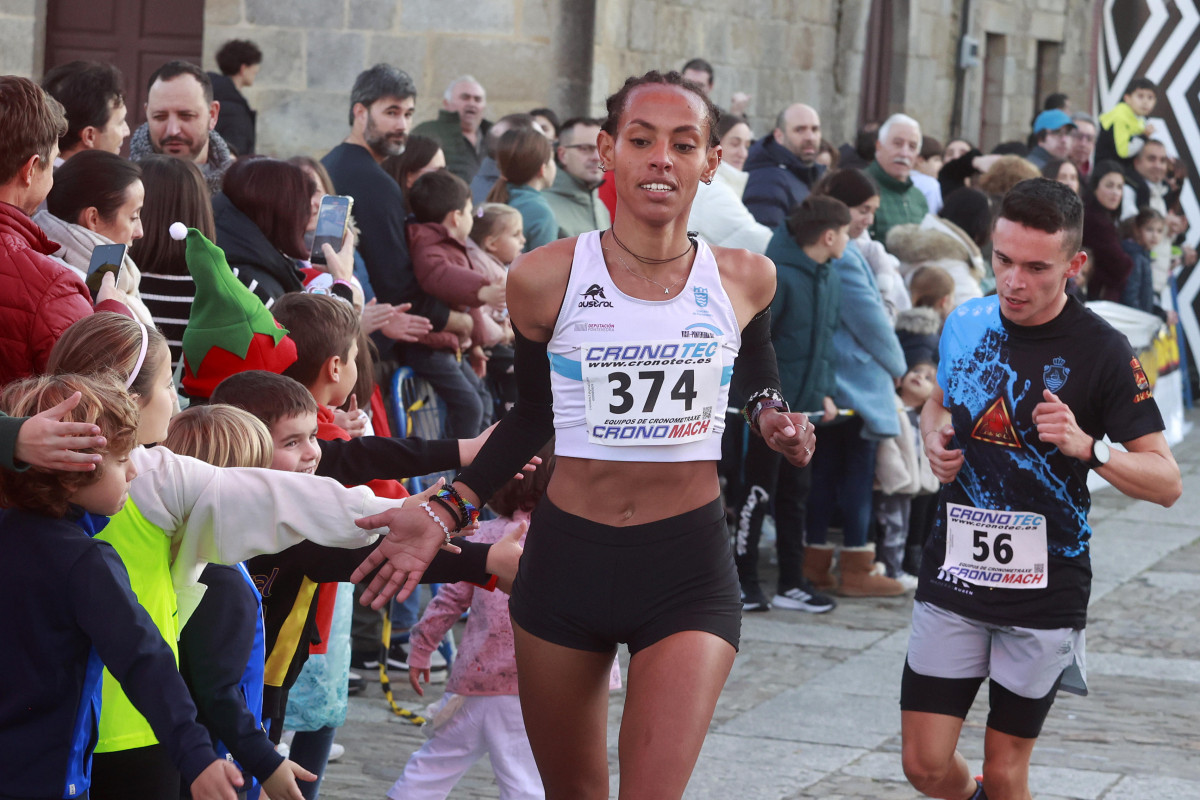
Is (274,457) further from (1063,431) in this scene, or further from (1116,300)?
(1116,300)

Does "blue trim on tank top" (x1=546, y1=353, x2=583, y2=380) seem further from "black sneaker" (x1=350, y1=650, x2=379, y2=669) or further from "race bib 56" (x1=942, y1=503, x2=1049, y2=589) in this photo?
"black sneaker" (x1=350, y1=650, x2=379, y2=669)

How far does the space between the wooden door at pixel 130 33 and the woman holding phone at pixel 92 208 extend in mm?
8914

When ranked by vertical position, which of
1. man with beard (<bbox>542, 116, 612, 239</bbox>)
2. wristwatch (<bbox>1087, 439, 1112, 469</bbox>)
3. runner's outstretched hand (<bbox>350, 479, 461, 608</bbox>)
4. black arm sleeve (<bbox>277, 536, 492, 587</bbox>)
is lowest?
black arm sleeve (<bbox>277, 536, 492, 587</bbox>)

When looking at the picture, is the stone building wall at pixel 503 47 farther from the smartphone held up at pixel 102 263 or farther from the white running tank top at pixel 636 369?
the white running tank top at pixel 636 369

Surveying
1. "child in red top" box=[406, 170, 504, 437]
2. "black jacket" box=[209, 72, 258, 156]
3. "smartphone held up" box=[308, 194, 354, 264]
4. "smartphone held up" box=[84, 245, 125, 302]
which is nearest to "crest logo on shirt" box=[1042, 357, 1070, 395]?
"smartphone held up" box=[84, 245, 125, 302]

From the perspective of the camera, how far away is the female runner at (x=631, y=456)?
3.69 m

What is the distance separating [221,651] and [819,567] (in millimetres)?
5626

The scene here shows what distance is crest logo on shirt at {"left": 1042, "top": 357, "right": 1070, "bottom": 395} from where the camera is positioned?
4617 millimetres

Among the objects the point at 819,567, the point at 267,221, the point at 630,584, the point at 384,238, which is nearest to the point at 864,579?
the point at 819,567

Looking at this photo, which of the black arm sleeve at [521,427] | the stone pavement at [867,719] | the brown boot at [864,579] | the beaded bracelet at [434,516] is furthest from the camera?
the brown boot at [864,579]

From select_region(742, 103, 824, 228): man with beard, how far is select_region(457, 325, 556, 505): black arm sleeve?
6607 millimetres

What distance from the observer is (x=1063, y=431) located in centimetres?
435

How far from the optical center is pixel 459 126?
1095cm

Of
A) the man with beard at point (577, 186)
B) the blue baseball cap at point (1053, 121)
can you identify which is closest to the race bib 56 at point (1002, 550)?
the man with beard at point (577, 186)
